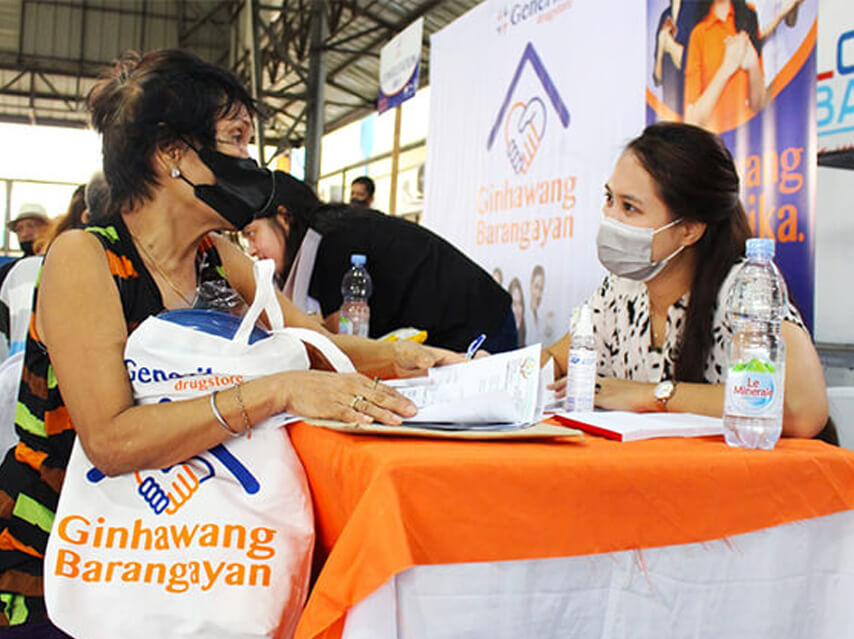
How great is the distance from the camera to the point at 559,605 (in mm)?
858

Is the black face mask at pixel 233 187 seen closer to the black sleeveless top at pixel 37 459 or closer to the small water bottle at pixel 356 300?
the black sleeveless top at pixel 37 459

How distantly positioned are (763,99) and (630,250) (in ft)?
3.40

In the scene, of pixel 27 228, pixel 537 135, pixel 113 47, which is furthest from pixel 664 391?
pixel 113 47

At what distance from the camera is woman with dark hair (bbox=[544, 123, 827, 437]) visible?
1.60 metres

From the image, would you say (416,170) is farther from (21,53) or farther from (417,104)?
(21,53)

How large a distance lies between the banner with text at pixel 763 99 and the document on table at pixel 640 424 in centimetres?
100

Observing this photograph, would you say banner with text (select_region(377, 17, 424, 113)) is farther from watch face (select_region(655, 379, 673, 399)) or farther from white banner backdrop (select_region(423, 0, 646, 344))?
watch face (select_region(655, 379, 673, 399))

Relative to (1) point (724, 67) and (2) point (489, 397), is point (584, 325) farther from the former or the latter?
(1) point (724, 67)

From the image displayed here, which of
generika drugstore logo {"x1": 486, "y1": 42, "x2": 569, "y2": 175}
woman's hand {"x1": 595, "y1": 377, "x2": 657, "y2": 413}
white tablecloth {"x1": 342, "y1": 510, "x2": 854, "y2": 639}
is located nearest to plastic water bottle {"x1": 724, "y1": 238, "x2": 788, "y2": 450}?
white tablecloth {"x1": 342, "y1": 510, "x2": 854, "y2": 639}

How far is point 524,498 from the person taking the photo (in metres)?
0.83

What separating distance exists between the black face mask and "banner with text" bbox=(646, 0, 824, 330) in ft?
4.66

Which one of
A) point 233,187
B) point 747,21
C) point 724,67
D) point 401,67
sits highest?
point 401,67

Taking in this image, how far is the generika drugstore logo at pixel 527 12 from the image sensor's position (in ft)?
11.9

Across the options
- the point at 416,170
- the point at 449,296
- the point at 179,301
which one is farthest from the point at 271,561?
the point at 416,170
